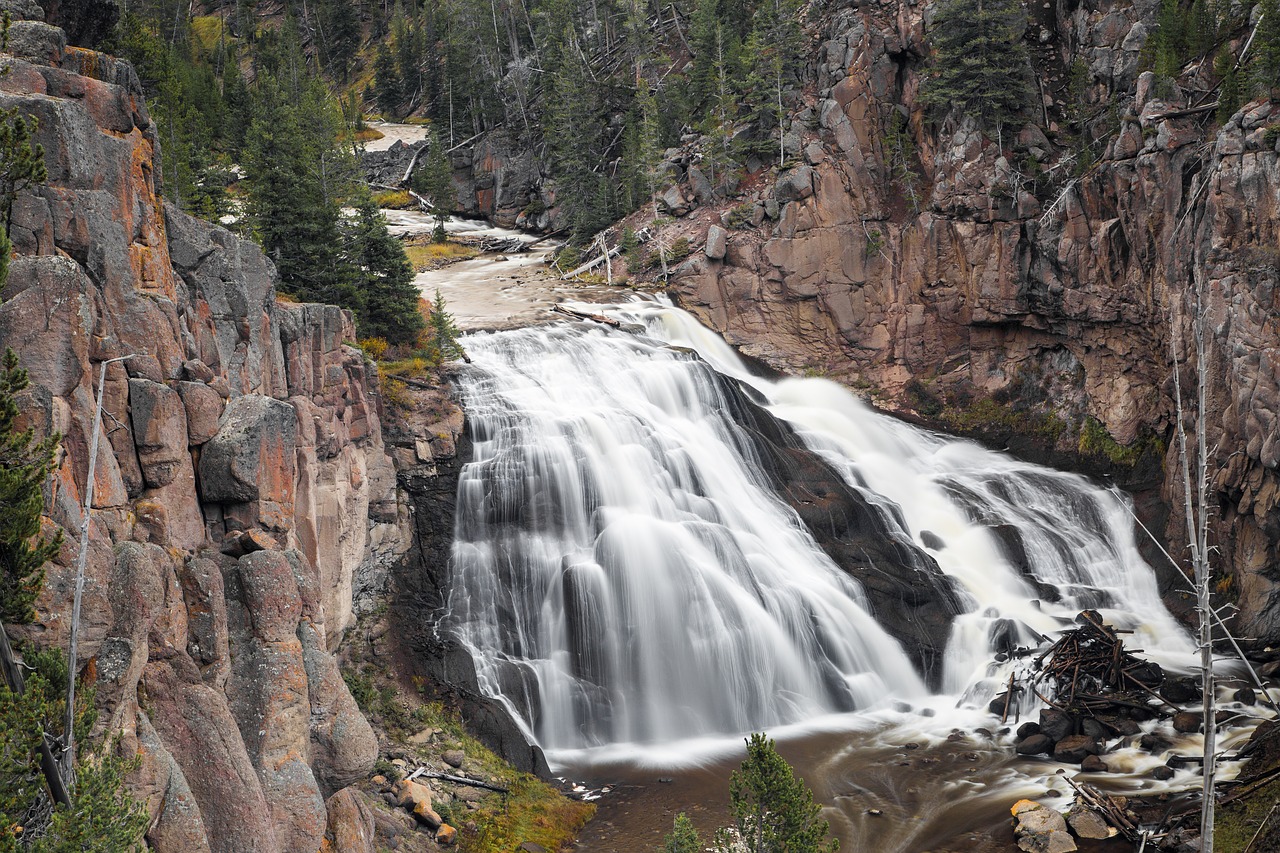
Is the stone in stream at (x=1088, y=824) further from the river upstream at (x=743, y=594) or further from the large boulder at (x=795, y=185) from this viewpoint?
the large boulder at (x=795, y=185)

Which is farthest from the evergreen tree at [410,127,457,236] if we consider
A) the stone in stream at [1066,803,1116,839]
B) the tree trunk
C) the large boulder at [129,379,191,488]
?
the tree trunk

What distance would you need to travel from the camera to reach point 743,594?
2578 centimetres

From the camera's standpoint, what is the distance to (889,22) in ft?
137

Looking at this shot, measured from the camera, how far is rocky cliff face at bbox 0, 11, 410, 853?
11891 mm

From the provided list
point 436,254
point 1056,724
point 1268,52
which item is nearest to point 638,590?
point 1056,724

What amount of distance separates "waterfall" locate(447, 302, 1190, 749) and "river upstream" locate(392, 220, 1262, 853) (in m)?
0.07

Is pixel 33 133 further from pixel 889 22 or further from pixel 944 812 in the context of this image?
pixel 889 22

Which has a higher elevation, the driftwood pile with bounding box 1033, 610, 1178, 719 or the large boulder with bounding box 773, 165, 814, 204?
the large boulder with bounding box 773, 165, 814, 204

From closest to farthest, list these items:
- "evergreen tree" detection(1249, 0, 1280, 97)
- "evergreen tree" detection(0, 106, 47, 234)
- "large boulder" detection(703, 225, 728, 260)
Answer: "evergreen tree" detection(0, 106, 47, 234)
"evergreen tree" detection(1249, 0, 1280, 97)
"large boulder" detection(703, 225, 728, 260)

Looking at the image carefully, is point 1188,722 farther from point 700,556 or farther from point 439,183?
point 439,183

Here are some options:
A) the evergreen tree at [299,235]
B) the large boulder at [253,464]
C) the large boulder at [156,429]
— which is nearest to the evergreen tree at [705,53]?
the evergreen tree at [299,235]

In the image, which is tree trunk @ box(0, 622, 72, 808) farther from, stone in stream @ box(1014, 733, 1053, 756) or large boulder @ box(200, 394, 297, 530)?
stone in stream @ box(1014, 733, 1053, 756)

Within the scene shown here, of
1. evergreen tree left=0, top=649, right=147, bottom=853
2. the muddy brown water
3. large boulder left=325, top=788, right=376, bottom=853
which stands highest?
evergreen tree left=0, top=649, right=147, bottom=853

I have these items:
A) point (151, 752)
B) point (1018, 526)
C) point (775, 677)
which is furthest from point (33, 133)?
point (1018, 526)
